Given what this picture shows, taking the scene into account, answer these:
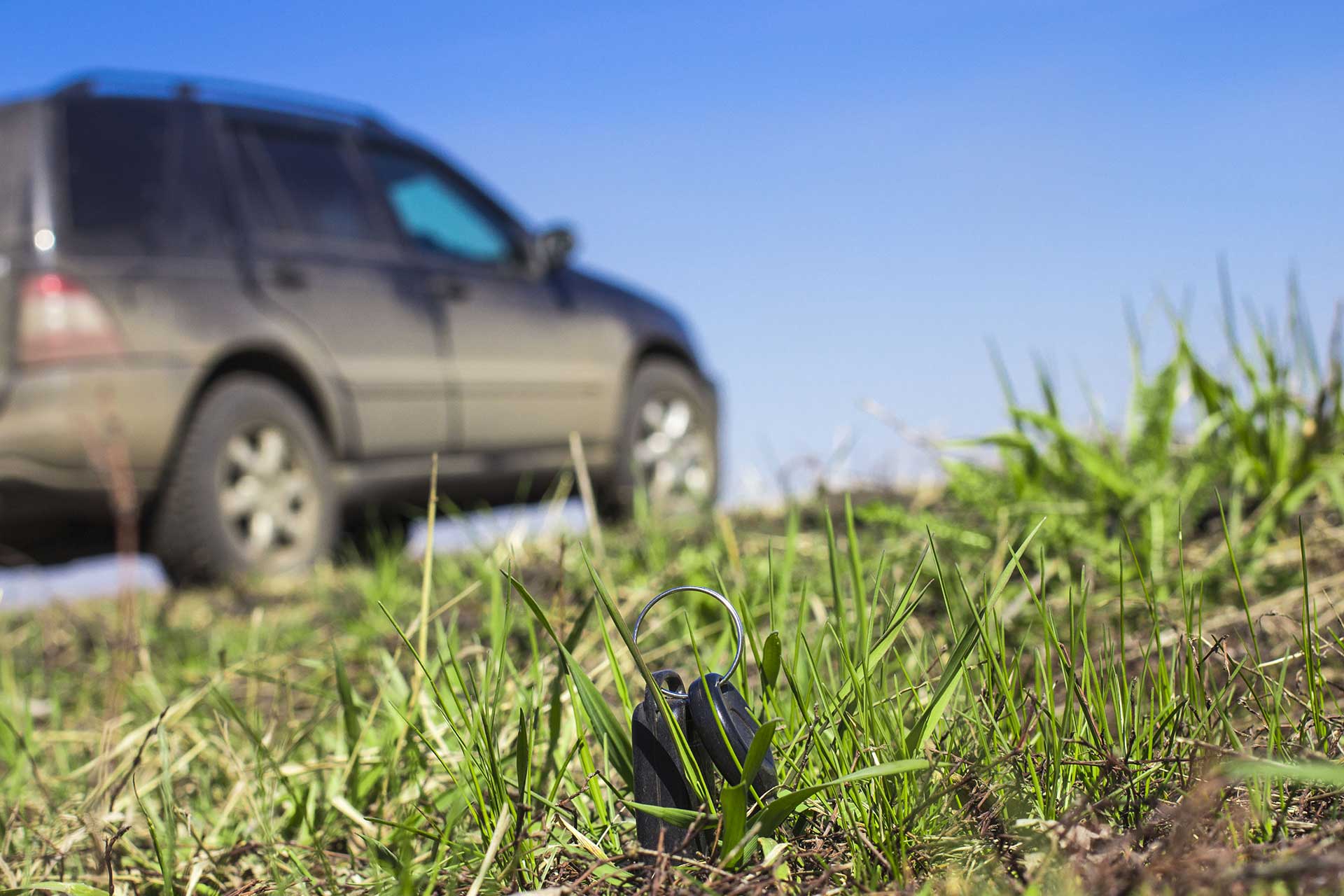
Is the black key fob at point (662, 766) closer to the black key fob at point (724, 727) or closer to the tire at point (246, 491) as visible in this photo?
the black key fob at point (724, 727)

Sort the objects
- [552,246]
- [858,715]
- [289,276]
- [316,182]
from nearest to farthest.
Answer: [858,715]
[289,276]
[316,182]
[552,246]

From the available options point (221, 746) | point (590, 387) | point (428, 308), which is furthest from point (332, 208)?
point (221, 746)

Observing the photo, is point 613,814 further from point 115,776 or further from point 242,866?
point 115,776

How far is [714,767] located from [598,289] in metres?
6.32

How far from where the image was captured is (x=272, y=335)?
5.52m

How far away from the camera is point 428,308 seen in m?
6.38

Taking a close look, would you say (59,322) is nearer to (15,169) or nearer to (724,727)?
(15,169)

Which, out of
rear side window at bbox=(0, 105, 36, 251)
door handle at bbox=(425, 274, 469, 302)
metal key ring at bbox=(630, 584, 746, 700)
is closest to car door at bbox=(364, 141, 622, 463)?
door handle at bbox=(425, 274, 469, 302)

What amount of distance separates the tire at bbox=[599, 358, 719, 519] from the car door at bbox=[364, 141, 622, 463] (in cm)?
21

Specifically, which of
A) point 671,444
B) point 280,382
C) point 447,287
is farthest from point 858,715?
point 671,444

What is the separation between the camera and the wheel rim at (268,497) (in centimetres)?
538

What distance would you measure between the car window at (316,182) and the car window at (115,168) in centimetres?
50

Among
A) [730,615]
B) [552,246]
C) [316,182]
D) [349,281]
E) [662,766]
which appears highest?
[316,182]

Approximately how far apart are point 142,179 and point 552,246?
2387 millimetres
